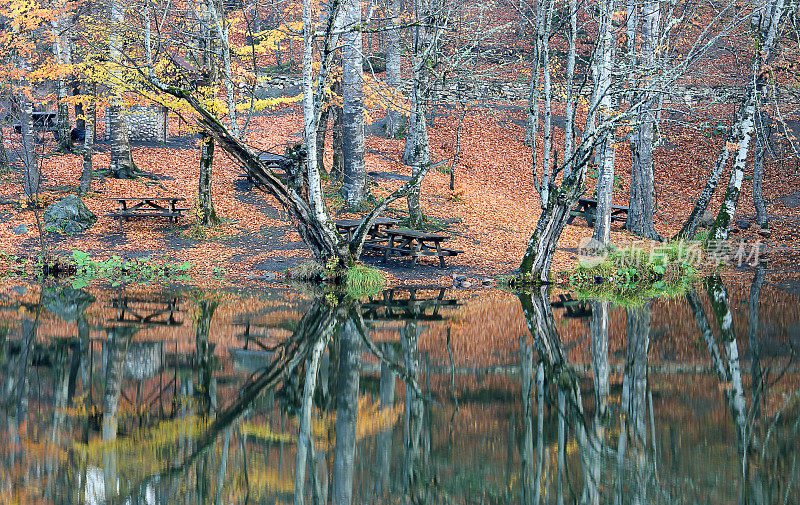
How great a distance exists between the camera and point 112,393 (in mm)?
6391

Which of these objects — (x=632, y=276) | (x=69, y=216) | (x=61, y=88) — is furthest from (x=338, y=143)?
(x=632, y=276)

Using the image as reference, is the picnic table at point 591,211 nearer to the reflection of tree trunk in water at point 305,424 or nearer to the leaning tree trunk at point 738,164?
the leaning tree trunk at point 738,164

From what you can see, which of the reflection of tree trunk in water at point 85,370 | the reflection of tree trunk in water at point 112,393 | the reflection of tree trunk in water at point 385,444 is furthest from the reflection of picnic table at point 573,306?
the reflection of tree trunk in water at point 85,370

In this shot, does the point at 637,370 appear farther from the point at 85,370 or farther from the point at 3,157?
the point at 3,157

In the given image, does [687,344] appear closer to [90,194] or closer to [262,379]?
[262,379]

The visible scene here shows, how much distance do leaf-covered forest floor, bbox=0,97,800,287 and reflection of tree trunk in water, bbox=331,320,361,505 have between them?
596cm

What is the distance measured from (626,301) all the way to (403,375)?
6.00 meters

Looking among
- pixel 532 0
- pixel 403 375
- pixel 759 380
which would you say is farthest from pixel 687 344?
pixel 532 0

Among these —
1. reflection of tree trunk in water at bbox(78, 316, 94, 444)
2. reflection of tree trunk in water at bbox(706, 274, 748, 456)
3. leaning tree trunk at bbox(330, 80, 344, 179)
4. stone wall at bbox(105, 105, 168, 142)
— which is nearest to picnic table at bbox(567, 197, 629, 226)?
leaning tree trunk at bbox(330, 80, 344, 179)

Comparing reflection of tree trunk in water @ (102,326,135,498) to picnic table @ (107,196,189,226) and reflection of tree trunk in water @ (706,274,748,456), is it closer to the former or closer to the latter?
reflection of tree trunk in water @ (706,274,748,456)

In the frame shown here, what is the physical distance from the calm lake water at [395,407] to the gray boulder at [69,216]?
22.3ft

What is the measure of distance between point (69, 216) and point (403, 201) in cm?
858

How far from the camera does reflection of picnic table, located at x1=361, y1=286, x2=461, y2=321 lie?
1038 centimetres

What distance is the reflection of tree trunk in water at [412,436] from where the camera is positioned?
14.8 ft
